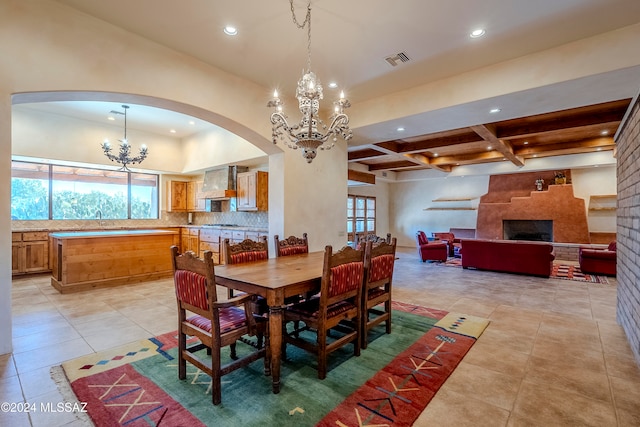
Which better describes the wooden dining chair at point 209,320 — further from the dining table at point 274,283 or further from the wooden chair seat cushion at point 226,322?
the dining table at point 274,283

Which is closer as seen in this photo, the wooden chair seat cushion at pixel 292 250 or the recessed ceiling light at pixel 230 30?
the recessed ceiling light at pixel 230 30

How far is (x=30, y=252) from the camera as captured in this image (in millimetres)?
5945

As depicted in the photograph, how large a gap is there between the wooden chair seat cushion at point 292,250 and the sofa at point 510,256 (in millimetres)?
4827

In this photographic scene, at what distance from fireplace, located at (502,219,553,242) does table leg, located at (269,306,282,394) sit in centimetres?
993

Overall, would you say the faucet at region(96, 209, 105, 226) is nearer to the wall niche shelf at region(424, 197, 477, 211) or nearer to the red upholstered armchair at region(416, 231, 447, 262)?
the red upholstered armchair at region(416, 231, 447, 262)

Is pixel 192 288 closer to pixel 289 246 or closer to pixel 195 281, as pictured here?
pixel 195 281

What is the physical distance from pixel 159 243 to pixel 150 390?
419 centimetres

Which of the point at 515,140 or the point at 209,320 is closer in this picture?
the point at 209,320

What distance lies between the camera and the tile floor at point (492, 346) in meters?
1.95

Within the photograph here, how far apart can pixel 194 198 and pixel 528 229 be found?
10.4 m

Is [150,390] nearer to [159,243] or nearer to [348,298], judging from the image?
[348,298]

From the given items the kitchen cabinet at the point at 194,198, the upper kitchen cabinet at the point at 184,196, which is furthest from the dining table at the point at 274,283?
the upper kitchen cabinet at the point at 184,196

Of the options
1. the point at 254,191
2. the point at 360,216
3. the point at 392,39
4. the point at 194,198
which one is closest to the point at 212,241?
the point at 254,191

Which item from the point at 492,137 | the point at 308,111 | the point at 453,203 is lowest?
the point at 453,203
